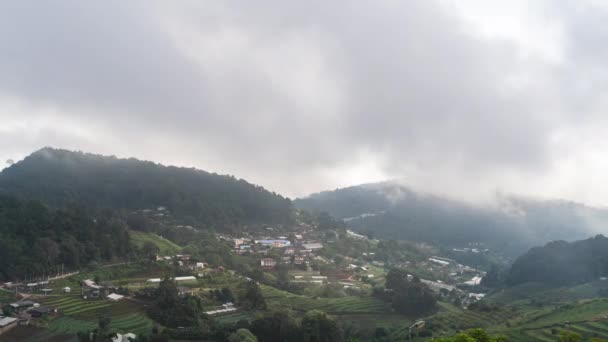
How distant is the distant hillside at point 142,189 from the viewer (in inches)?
3959

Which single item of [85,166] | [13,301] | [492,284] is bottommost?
[492,284]

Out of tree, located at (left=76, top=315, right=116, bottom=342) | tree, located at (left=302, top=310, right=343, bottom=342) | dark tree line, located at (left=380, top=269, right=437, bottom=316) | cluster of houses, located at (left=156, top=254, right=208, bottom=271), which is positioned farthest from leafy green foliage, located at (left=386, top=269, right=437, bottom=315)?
tree, located at (left=76, top=315, right=116, bottom=342)

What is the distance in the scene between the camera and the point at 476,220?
146m

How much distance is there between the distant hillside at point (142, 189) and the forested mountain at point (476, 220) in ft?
103

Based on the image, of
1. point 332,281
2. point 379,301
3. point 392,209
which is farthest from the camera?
point 392,209

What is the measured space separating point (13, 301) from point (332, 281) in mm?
35231

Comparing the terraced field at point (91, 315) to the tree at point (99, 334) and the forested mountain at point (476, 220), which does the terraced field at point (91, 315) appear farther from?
the forested mountain at point (476, 220)

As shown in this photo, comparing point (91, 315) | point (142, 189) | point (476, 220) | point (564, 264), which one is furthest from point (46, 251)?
point (476, 220)

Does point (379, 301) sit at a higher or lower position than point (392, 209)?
lower

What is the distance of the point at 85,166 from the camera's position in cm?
12838

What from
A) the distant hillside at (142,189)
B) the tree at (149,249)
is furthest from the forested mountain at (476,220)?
the tree at (149,249)

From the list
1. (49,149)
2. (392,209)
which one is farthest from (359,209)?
(49,149)

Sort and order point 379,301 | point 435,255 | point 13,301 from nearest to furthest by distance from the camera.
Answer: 1. point 13,301
2. point 379,301
3. point 435,255

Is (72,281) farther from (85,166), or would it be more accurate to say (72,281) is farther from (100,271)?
(85,166)
